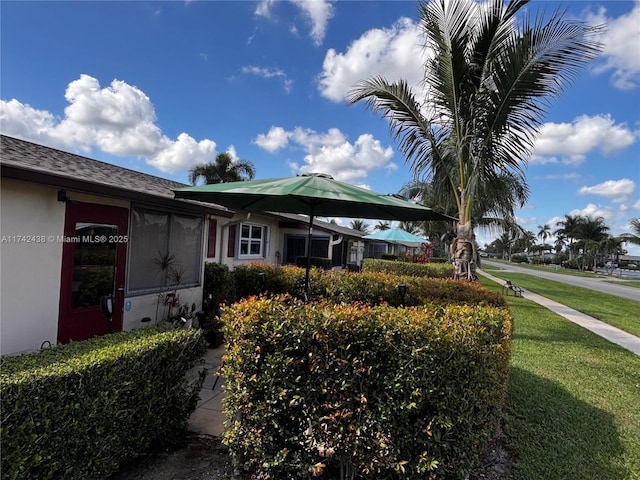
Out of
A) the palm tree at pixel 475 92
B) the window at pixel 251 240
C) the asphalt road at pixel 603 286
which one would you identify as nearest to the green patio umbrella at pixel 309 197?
the palm tree at pixel 475 92

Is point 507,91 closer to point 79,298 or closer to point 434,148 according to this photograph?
point 434,148

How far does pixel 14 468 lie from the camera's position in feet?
6.28

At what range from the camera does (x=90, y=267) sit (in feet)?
16.1

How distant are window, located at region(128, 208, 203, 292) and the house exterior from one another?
0.06ft

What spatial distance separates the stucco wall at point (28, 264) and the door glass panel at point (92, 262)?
0.29 m

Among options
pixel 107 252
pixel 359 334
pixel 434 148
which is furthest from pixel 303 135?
pixel 359 334

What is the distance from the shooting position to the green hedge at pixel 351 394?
2.41 meters

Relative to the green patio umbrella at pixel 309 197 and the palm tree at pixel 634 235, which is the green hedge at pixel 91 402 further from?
the palm tree at pixel 634 235

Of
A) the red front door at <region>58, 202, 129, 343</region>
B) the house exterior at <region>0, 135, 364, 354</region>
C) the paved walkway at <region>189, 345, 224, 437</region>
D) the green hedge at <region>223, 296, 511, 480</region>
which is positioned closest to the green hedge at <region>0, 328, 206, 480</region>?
the paved walkway at <region>189, 345, 224, 437</region>

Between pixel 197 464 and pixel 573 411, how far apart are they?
4.75m

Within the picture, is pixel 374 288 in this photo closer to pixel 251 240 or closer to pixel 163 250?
pixel 163 250

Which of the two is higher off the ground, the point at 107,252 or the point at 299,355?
the point at 107,252

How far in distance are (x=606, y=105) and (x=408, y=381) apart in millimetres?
14284

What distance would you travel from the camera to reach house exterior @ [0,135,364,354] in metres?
3.88
